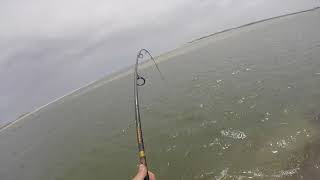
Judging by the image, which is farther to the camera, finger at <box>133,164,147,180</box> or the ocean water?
the ocean water

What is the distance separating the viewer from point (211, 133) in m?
17.0

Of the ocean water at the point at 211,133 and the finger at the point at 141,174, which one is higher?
the finger at the point at 141,174

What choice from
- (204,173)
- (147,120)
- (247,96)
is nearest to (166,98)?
(147,120)

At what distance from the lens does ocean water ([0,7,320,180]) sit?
12.9 metres

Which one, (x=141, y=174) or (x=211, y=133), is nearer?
(x=141, y=174)

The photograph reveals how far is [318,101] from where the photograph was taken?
53.2 feet

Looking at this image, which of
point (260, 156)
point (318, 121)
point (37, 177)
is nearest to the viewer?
point (260, 156)

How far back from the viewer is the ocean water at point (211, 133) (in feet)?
42.2

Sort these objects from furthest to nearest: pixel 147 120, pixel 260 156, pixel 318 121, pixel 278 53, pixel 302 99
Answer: pixel 278 53 < pixel 147 120 < pixel 302 99 < pixel 318 121 < pixel 260 156

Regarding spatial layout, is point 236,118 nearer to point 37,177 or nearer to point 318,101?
point 318,101

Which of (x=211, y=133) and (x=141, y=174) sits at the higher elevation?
(x=141, y=174)

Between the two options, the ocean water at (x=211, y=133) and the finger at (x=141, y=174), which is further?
the ocean water at (x=211, y=133)

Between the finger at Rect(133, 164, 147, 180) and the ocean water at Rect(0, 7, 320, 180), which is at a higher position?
the finger at Rect(133, 164, 147, 180)

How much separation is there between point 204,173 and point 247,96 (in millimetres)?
9022
